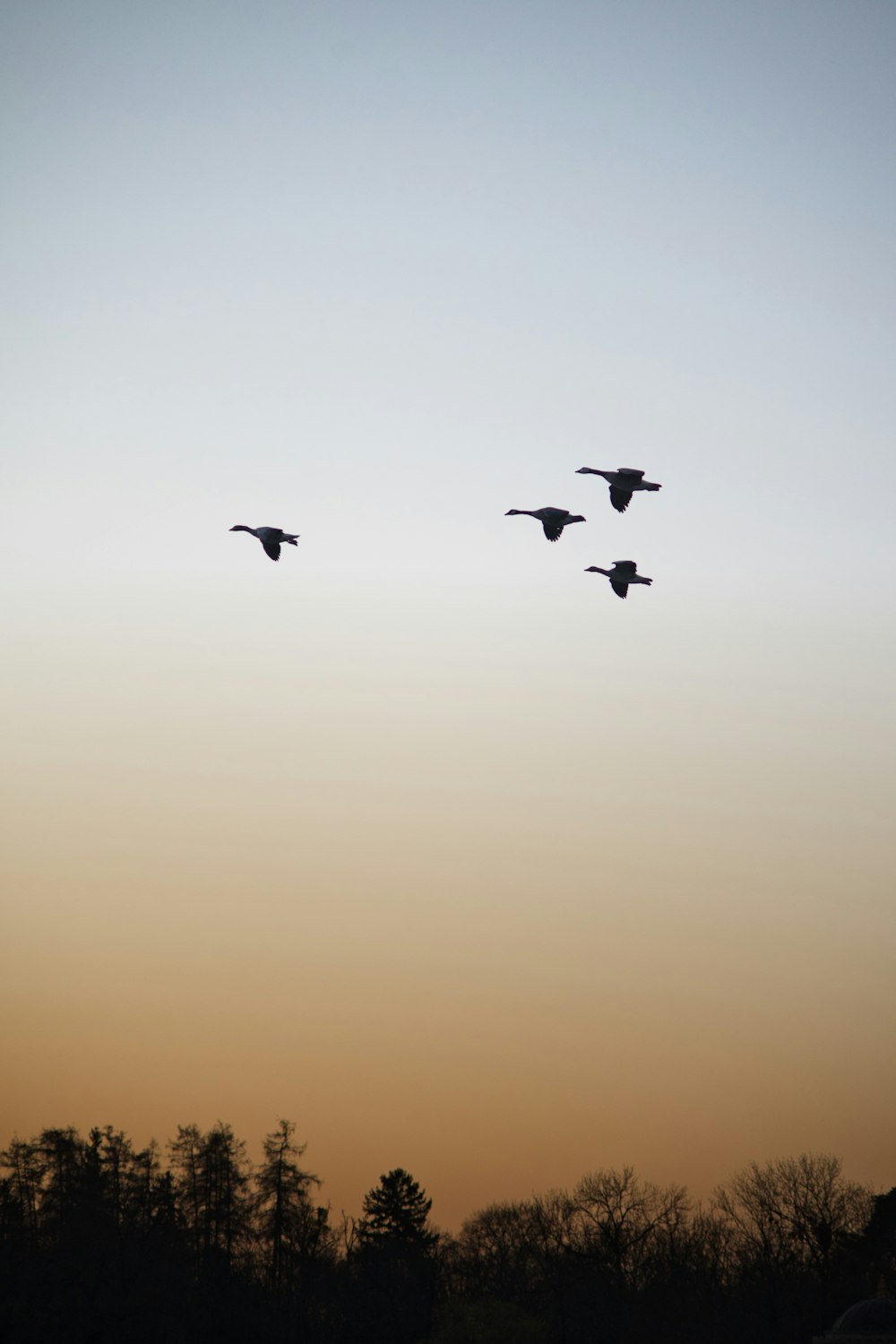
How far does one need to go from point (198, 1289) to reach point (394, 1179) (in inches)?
1310

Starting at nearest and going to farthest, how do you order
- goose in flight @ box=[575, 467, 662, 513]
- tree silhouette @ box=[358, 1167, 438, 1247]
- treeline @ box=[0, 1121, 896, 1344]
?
goose in flight @ box=[575, 467, 662, 513] → treeline @ box=[0, 1121, 896, 1344] → tree silhouette @ box=[358, 1167, 438, 1247]

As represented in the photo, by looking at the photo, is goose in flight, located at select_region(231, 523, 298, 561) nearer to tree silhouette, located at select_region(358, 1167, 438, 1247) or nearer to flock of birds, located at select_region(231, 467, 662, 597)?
flock of birds, located at select_region(231, 467, 662, 597)

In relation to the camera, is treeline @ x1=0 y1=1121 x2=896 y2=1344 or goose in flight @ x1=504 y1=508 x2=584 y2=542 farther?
treeline @ x1=0 y1=1121 x2=896 y2=1344

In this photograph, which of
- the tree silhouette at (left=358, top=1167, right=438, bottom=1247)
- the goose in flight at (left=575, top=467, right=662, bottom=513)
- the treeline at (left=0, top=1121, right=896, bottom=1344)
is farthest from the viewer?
the tree silhouette at (left=358, top=1167, right=438, bottom=1247)

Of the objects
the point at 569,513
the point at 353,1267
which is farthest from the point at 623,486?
the point at 353,1267

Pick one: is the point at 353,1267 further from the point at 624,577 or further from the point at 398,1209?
the point at 624,577

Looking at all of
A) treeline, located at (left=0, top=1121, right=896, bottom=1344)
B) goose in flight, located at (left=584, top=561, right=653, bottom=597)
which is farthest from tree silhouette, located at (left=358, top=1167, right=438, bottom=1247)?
goose in flight, located at (left=584, top=561, right=653, bottom=597)

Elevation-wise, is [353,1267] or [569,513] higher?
[569,513]

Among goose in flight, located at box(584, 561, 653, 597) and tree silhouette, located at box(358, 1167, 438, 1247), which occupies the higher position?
goose in flight, located at box(584, 561, 653, 597)

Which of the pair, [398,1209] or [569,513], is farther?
[398,1209]

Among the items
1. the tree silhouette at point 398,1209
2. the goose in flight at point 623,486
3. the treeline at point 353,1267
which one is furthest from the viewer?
the tree silhouette at point 398,1209

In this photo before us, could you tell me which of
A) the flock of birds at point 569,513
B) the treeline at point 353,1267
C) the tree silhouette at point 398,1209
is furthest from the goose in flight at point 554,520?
the tree silhouette at point 398,1209

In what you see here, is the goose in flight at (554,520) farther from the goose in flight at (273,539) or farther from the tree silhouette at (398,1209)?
the tree silhouette at (398,1209)

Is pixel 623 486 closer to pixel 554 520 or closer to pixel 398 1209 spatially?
pixel 554 520
